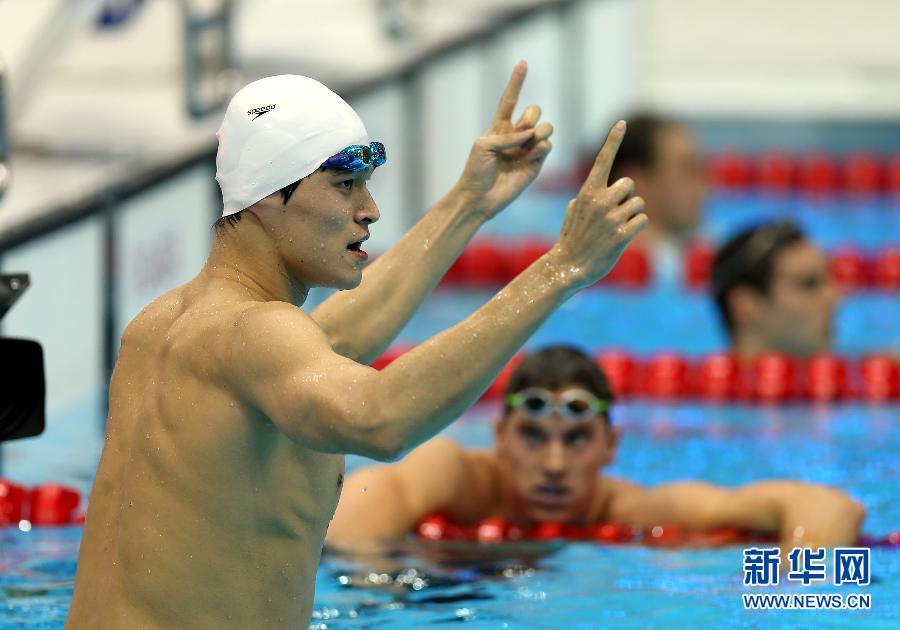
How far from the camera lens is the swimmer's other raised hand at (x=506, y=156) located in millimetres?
2959

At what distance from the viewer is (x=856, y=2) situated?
13812 millimetres

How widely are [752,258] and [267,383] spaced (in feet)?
14.8

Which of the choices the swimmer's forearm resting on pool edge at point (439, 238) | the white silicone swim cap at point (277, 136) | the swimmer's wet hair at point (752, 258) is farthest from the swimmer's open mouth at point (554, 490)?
the swimmer's wet hair at point (752, 258)

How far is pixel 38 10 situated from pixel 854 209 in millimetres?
6493

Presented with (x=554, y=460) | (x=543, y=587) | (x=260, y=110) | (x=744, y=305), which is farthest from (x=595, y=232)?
(x=744, y=305)

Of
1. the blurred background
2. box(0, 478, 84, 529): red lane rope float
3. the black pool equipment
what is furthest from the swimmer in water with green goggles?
the blurred background

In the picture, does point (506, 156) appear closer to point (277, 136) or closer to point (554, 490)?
point (277, 136)

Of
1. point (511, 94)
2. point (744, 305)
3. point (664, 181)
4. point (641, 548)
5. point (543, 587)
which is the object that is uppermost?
point (664, 181)

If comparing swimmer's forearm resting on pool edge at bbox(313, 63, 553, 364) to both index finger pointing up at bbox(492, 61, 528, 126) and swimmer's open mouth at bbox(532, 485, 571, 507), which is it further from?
swimmer's open mouth at bbox(532, 485, 571, 507)

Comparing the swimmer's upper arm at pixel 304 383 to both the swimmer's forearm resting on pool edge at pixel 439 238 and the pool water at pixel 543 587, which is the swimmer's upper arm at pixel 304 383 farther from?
the pool water at pixel 543 587

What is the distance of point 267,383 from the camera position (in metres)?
2.27

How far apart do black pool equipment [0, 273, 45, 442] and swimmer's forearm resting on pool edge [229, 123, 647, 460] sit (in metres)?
1.02

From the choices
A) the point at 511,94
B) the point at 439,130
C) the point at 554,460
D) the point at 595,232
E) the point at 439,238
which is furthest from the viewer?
the point at 439,130

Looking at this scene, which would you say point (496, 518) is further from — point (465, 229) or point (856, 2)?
point (856, 2)
